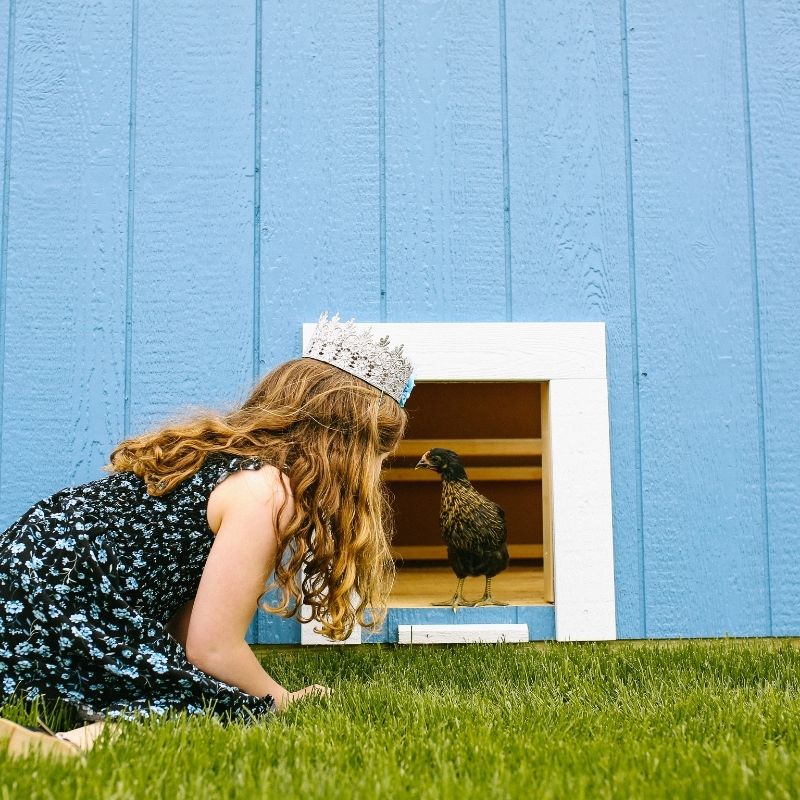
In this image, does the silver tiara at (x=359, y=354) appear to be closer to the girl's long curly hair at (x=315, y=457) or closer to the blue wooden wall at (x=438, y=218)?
the girl's long curly hair at (x=315, y=457)

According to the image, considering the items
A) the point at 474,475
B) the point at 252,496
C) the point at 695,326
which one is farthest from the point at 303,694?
the point at 474,475

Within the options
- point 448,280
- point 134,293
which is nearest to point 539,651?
point 448,280

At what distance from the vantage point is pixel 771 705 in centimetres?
166

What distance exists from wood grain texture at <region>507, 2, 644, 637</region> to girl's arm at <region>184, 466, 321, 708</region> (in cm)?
111

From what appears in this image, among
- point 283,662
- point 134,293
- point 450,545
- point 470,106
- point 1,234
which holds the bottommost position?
point 283,662

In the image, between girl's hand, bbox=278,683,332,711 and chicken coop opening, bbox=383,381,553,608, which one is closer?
girl's hand, bbox=278,683,332,711

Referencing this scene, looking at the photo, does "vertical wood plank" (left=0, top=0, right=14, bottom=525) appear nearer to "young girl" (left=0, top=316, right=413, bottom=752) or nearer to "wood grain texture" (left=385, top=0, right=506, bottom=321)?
"young girl" (left=0, top=316, right=413, bottom=752)

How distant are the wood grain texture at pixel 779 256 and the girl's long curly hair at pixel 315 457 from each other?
→ 1237mm

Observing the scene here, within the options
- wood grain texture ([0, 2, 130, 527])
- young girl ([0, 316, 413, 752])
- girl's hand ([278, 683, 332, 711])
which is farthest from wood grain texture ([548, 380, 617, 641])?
wood grain texture ([0, 2, 130, 527])

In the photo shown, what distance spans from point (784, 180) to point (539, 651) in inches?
62.9

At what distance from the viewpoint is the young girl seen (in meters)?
1.72

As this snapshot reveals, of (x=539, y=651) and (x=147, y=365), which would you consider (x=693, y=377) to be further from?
(x=147, y=365)

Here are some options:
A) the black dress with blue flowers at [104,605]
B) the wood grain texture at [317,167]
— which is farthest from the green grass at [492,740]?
the wood grain texture at [317,167]

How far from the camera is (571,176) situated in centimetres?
261
